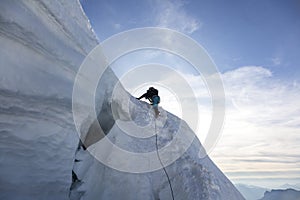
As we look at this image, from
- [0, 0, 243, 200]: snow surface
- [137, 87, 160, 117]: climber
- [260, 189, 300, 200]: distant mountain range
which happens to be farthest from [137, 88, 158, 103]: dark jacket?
[260, 189, 300, 200]: distant mountain range

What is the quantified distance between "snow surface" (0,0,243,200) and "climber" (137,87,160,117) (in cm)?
227

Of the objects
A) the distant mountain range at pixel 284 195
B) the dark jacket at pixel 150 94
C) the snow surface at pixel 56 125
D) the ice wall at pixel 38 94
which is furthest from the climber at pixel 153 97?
the distant mountain range at pixel 284 195

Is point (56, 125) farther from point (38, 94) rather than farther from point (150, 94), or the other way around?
point (150, 94)

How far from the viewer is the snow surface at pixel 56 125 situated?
431 cm

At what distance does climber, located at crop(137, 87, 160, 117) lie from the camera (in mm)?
10044

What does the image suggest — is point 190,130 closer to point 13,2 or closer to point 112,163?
point 112,163

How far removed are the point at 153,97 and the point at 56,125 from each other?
5357 mm

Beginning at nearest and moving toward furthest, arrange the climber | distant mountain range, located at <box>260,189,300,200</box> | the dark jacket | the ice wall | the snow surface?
the ice wall
the snow surface
the climber
the dark jacket
distant mountain range, located at <box>260,189,300,200</box>

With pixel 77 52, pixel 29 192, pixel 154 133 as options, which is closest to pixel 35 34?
pixel 77 52

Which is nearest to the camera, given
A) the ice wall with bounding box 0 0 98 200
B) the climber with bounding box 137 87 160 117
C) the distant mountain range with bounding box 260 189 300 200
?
the ice wall with bounding box 0 0 98 200

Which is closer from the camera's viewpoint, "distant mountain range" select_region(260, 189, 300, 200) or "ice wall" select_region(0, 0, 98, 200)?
"ice wall" select_region(0, 0, 98, 200)

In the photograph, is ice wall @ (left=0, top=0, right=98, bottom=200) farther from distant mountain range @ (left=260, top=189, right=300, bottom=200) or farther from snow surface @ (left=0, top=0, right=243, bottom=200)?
distant mountain range @ (left=260, top=189, right=300, bottom=200)

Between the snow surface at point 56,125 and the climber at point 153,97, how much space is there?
2274 mm

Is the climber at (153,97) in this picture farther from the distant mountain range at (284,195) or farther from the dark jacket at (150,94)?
the distant mountain range at (284,195)
